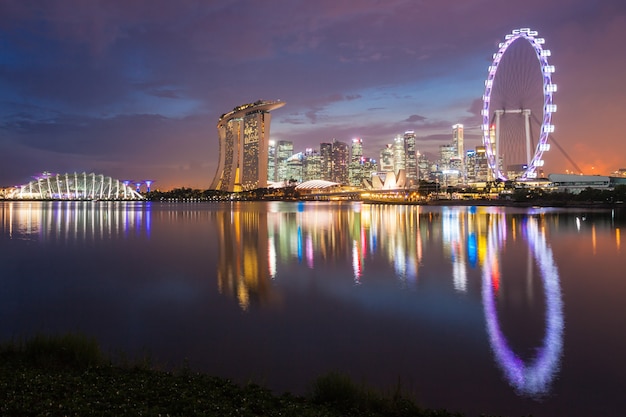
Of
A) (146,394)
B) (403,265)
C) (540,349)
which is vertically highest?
(146,394)

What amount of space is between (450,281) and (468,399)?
1013 centimetres

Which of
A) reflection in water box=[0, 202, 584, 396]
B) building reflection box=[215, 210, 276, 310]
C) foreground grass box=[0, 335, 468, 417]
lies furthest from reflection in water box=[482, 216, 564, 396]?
building reflection box=[215, 210, 276, 310]

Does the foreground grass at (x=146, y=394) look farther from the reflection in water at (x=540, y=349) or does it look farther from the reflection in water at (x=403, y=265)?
the reflection in water at (x=403, y=265)

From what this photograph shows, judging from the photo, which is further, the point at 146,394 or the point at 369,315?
the point at 369,315

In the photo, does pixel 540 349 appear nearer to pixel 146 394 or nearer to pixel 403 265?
pixel 146 394

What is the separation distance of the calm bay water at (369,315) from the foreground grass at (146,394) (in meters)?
0.97

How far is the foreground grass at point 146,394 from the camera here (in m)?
5.34

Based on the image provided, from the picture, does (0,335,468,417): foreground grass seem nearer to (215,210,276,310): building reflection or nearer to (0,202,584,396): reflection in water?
(0,202,584,396): reflection in water

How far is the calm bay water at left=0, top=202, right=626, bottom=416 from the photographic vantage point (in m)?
8.09

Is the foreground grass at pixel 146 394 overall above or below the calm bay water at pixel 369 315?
above

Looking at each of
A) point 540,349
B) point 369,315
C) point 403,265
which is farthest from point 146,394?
point 403,265

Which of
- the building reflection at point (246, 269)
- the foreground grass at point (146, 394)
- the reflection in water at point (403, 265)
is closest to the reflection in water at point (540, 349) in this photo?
the reflection in water at point (403, 265)

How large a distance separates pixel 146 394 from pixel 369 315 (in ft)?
24.6

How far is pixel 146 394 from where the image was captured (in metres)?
5.88
